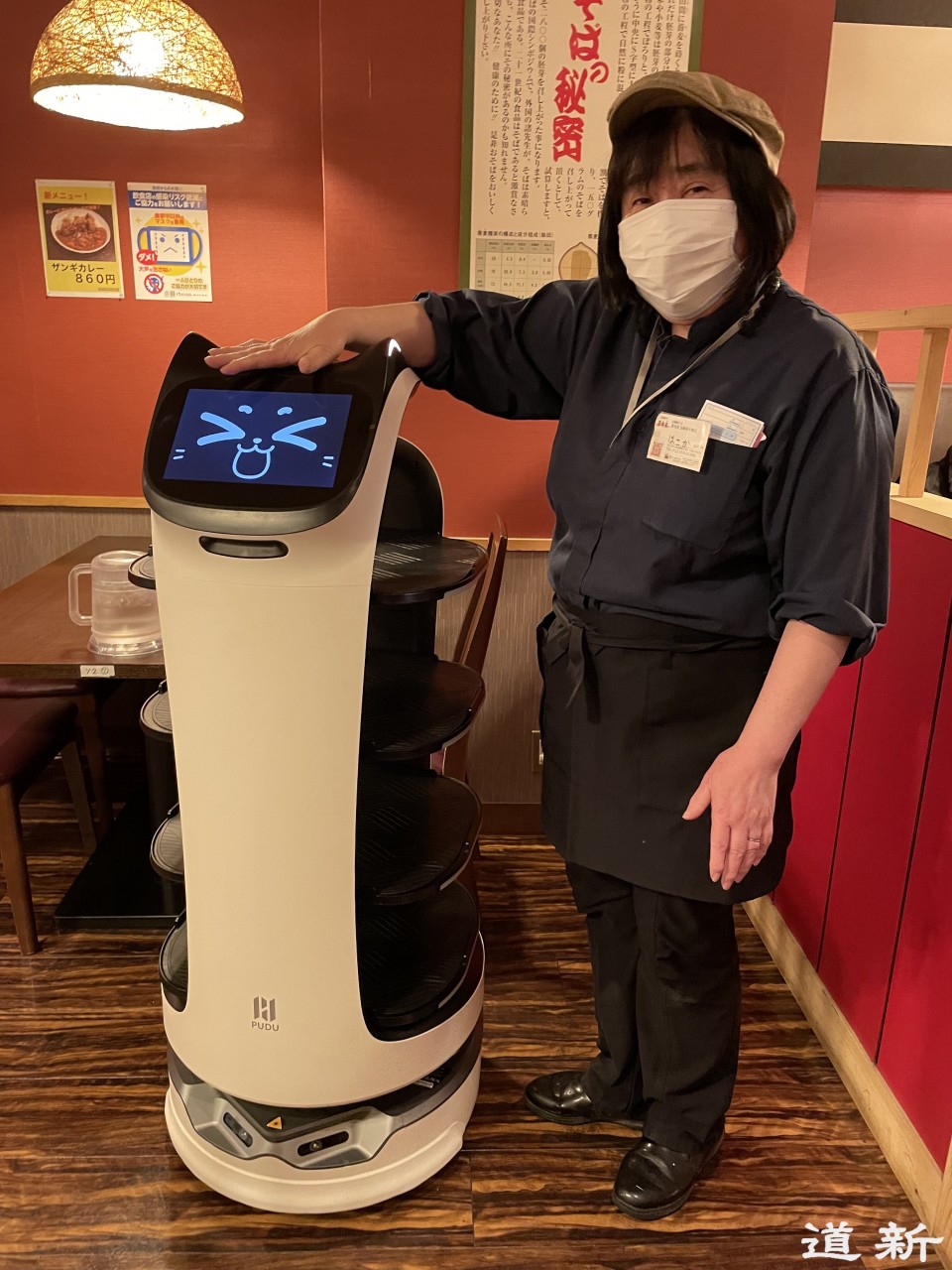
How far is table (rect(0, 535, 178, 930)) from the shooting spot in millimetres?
1803

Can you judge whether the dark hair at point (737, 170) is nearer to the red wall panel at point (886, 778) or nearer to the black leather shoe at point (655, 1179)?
the red wall panel at point (886, 778)

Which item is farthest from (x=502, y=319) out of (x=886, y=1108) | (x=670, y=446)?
(x=886, y=1108)

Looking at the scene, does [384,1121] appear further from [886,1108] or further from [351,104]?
[351,104]

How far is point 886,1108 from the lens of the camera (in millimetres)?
1618

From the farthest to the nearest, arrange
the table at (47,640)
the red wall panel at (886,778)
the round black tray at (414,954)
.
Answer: the table at (47,640), the red wall panel at (886,778), the round black tray at (414,954)

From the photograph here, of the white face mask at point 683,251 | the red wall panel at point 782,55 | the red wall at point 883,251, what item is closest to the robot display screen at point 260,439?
the white face mask at point 683,251

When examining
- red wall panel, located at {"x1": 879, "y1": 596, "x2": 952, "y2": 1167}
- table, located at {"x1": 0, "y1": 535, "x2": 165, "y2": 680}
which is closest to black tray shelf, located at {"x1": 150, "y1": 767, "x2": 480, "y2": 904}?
table, located at {"x1": 0, "y1": 535, "x2": 165, "y2": 680}

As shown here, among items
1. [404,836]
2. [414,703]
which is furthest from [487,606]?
[404,836]

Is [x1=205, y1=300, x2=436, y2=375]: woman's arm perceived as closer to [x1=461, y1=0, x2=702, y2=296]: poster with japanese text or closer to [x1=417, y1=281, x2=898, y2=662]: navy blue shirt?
[x1=417, y1=281, x2=898, y2=662]: navy blue shirt

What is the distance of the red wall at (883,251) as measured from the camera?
9.29 feet

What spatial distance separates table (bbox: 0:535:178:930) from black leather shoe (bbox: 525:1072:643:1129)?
3.19 ft

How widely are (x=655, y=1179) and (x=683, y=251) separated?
4.66 ft

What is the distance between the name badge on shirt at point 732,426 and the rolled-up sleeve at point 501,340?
309 millimetres

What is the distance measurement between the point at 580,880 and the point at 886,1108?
0.71 metres
